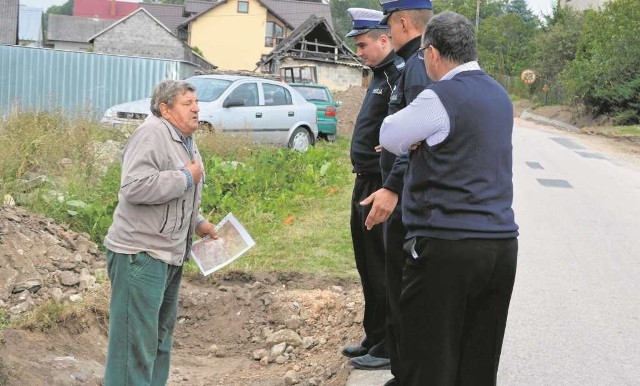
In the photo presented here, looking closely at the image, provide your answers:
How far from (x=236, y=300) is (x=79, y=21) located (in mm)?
85135

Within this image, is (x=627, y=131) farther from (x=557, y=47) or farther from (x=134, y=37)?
(x=134, y=37)

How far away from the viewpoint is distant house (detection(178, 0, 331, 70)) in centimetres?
6694

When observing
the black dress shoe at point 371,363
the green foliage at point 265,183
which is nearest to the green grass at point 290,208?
the green foliage at point 265,183

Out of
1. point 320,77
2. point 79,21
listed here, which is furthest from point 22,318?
point 79,21

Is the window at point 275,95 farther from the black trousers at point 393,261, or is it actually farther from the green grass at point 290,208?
the black trousers at point 393,261

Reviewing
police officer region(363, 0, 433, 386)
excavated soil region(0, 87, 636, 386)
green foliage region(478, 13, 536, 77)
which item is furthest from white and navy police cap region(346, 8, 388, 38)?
green foliage region(478, 13, 536, 77)

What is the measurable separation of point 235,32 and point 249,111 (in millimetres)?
51216

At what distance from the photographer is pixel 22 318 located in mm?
6305

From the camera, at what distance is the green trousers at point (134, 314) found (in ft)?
14.9

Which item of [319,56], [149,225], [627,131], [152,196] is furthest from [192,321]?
[319,56]

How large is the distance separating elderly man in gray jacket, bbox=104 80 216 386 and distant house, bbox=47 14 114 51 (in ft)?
271

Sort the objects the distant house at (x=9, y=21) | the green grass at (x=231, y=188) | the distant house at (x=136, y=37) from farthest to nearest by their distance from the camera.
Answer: the distant house at (x=136, y=37)
the distant house at (x=9, y=21)
the green grass at (x=231, y=188)

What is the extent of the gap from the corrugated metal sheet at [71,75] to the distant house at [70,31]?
205 feet

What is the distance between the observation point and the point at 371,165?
5230 millimetres
